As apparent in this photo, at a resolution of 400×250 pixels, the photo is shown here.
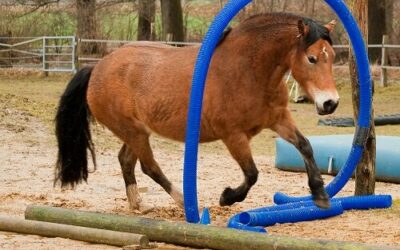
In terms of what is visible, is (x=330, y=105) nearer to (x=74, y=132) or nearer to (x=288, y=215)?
(x=288, y=215)

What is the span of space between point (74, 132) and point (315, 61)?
2959mm

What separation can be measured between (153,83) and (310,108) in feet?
45.6

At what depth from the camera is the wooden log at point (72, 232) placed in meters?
6.53

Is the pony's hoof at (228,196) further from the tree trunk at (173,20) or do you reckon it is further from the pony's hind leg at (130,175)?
the tree trunk at (173,20)

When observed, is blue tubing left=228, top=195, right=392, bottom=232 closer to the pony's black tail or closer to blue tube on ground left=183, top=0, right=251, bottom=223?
blue tube on ground left=183, top=0, right=251, bottom=223

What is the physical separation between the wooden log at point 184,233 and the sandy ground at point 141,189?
0.92 feet

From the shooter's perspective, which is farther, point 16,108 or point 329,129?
point 329,129

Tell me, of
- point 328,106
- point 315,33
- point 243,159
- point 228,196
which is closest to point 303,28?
point 315,33

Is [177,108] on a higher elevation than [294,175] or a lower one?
higher

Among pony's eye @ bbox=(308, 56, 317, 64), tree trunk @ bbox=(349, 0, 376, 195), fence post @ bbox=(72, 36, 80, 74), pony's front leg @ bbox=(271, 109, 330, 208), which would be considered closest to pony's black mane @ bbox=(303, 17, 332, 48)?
pony's eye @ bbox=(308, 56, 317, 64)

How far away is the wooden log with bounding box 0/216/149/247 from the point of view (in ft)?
21.4

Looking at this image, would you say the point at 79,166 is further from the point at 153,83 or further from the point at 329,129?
the point at 329,129

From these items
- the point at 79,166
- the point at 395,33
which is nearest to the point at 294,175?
the point at 79,166

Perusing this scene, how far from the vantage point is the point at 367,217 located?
789 centimetres
